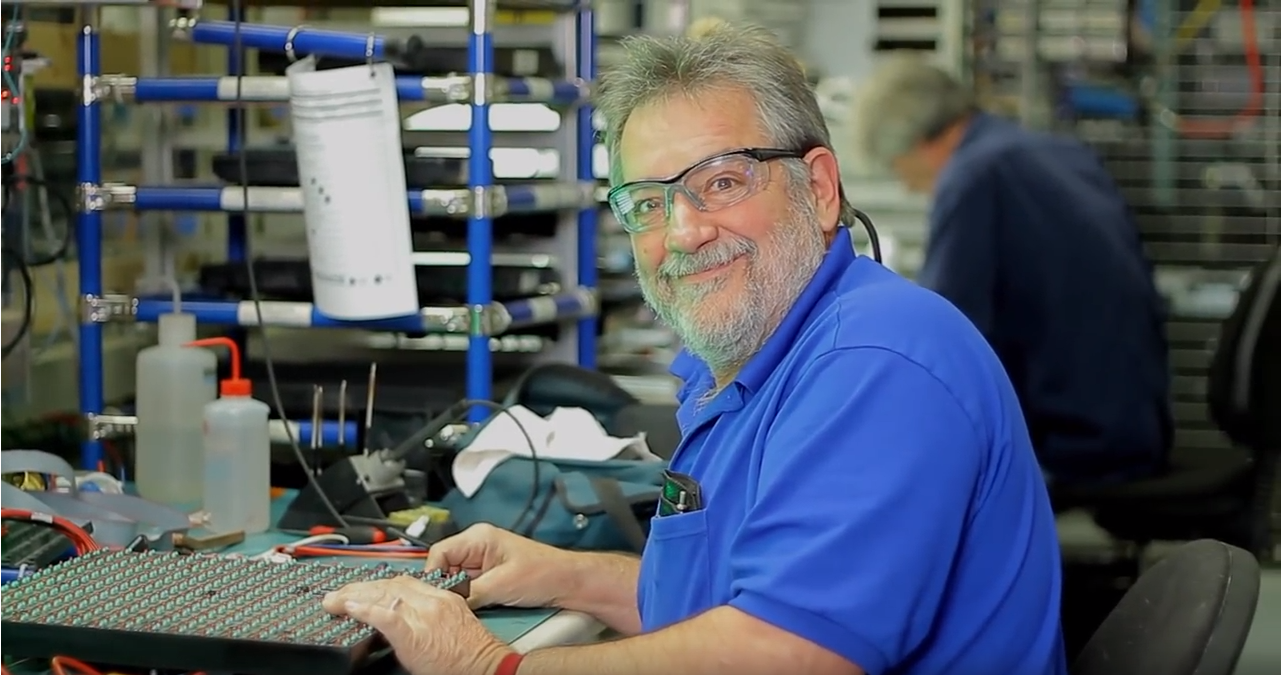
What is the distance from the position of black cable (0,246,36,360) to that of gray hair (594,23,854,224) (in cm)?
118

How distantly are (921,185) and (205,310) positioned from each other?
209cm

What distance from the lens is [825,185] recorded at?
1619 mm

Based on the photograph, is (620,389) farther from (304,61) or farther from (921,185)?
(921,185)

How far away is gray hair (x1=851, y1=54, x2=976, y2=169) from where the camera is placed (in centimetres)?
386

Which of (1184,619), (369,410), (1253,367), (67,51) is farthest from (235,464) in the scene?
(1253,367)

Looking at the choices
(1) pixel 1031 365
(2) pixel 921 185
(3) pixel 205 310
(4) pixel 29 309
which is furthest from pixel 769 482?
(2) pixel 921 185

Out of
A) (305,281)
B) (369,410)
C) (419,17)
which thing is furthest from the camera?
(419,17)

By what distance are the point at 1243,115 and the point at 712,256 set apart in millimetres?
4133

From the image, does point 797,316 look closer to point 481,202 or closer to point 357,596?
point 357,596

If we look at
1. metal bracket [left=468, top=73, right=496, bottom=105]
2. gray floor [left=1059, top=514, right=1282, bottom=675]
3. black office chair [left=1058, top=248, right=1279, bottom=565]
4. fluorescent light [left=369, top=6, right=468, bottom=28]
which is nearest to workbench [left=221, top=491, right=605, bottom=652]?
metal bracket [left=468, top=73, right=496, bottom=105]

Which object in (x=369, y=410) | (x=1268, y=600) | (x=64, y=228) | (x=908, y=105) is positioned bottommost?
(x=1268, y=600)

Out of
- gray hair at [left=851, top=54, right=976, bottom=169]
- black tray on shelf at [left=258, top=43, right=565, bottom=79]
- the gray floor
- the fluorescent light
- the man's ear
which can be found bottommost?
the gray floor

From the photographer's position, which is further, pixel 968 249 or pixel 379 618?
pixel 968 249

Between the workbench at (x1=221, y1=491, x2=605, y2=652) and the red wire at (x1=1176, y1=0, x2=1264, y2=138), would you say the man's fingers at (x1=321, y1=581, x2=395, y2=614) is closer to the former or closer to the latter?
the workbench at (x1=221, y1=491, x2=605, y2=652)
